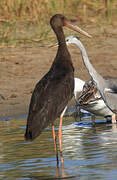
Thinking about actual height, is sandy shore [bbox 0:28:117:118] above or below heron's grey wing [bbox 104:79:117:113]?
above

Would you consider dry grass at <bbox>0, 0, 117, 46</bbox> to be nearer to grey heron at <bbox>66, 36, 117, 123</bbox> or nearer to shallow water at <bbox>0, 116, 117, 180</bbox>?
grey heron at <bbox>66, 36, 117, 123</bbox>

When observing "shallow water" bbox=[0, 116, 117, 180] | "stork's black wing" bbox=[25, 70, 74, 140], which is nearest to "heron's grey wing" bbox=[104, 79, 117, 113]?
"shallow water" bbox=[0, 116, 117, 180]

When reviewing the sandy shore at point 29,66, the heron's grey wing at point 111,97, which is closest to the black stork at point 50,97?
the heron's grey wing at point 111,97

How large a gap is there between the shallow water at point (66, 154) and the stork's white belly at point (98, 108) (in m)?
0.20

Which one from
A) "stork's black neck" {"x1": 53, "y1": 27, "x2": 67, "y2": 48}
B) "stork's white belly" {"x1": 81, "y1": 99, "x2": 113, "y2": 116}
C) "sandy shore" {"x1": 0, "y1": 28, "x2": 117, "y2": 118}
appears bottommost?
"stork's white belly" {"x1": 81, "y1": 99, "x2": 113, "y2": 116}

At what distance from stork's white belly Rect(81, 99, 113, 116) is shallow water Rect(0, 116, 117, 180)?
0.64ft

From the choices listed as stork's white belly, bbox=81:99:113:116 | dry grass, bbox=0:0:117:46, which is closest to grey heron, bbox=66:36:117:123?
stork's white belly, bbox=81:99:113:116

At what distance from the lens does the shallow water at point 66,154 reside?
606 cm

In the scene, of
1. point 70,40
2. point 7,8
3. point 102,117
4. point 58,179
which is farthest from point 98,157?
point 7,8

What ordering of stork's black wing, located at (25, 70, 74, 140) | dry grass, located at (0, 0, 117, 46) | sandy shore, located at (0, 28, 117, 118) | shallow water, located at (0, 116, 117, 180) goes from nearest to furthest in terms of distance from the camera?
shallow water, located at (0, 116, 117, 180)
stork's black wing, located at (25, 70, 74, 140)
sandy shore, located at (0, 28, 117, 118)
dry grass, located at (0, 0, 117, 46)

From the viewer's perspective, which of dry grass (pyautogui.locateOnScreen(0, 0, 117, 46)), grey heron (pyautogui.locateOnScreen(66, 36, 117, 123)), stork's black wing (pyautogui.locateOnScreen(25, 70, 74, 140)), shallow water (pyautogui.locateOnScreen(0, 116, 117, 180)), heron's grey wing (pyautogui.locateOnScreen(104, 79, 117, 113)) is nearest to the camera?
shallow water (pyautogui.locateOnScreen(0, 116, 117, 180))

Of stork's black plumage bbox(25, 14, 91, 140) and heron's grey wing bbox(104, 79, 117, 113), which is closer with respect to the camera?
stork's black plumage bbox(25, 14, 91, 140)

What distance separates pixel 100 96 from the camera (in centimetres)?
898

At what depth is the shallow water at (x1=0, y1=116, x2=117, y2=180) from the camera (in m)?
6.06
